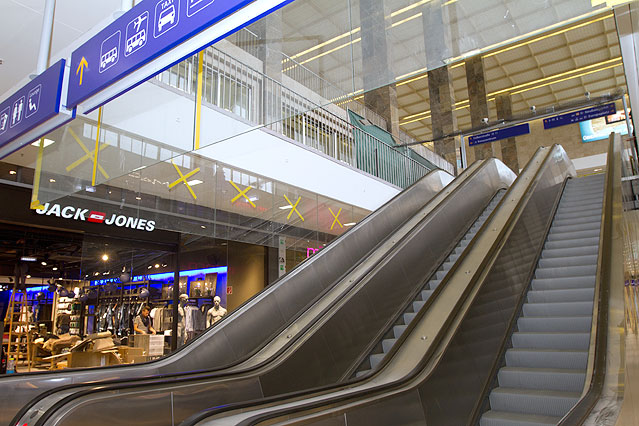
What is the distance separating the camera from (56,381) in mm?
4074

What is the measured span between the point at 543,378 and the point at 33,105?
4.85 meters

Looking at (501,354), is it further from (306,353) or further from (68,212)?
(68,212)

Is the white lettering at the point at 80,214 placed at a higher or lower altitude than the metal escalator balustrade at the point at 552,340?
higher

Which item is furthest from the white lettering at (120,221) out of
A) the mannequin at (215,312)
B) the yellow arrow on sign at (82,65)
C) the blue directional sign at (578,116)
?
the blue directional sign at (578,116)

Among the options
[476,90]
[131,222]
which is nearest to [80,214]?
[131,222]

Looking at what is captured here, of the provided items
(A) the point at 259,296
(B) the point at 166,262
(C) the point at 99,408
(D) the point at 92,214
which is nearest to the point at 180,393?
(C) the point at 99,408

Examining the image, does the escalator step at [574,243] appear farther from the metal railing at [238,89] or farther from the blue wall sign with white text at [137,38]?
the blue wall sign with white text at [137,38]

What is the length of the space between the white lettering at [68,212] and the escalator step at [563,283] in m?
7.99

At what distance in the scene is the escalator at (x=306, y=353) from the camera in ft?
10.2

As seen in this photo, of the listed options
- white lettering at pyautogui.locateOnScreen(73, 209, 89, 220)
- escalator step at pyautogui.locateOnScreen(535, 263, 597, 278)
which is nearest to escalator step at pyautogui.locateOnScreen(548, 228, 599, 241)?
escalator step at pyautogui.locateOnScreen(535, 263, 597, 278)

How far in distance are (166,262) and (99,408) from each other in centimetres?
800

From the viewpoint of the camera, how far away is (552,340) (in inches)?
157

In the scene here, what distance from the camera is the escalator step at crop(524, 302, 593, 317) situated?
172 inches

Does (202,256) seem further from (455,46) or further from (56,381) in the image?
(455,46)
